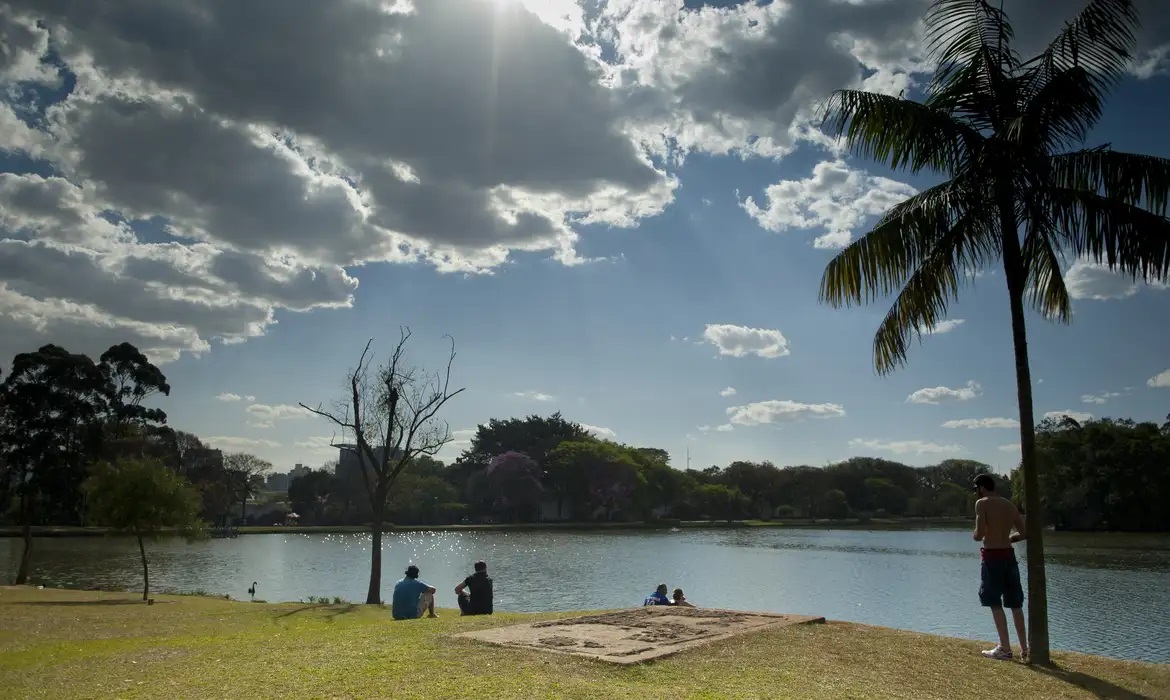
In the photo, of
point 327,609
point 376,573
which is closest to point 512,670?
point 327,609

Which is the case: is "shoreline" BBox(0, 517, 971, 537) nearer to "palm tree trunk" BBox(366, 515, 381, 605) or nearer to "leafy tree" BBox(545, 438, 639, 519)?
"leafy tree" BBox(545, 438, 639, 519)

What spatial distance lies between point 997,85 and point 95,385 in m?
64.5

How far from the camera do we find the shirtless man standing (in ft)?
30.1

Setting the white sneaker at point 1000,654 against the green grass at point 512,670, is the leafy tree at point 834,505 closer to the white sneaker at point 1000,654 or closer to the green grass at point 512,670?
the green grass at point 512,670

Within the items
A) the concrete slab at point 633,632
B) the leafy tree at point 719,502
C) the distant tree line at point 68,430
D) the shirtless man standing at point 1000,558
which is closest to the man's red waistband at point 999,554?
the shirtless man standing at point 1000,558

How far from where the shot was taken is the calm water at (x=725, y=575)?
24.3 meters

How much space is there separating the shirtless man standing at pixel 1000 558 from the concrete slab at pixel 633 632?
2.53m

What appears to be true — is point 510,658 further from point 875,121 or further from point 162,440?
point 162,440

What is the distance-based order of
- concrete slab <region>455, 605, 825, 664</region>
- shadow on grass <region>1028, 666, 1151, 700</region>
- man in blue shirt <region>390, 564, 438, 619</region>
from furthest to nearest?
1. man in blue shirt <region>390, 564, 438, 619</region>
2. concrete slab <region>455, 605, 825, 664</region>
3. shadow on grass <region>1028, 666, 1151, 700</region>

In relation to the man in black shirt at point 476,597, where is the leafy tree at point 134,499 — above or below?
above

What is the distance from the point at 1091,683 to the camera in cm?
810

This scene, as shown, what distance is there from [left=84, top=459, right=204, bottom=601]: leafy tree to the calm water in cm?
497

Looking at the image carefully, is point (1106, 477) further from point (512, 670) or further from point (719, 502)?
point (512, 670)

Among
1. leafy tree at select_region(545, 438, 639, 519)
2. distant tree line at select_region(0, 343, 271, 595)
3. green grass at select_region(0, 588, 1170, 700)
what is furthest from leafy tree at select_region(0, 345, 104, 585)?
green grass at select_region(0, 588, 1170, 700)
